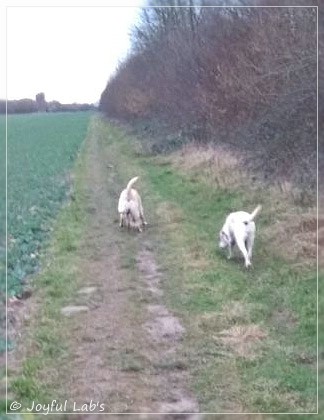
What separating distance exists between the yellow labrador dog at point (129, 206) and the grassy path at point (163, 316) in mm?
62

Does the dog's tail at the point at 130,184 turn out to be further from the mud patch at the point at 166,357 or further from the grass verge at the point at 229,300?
the mud patch at the point at 166,357

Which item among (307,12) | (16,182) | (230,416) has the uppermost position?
(307,12)

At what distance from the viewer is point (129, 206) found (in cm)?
537

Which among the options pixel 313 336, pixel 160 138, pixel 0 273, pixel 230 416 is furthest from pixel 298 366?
pixel 160 138

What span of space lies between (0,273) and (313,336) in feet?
5.22

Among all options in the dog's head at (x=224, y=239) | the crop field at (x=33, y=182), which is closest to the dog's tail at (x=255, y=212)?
the dog's head at (x=224, y=239)

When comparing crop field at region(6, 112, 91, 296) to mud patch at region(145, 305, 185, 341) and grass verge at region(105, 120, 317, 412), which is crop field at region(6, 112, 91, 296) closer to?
grass verge at region(105, 120, 317, 412)

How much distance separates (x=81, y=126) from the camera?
5.61 m

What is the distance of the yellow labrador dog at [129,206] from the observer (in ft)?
17.7

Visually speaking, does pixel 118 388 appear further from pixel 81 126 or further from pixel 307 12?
pixel 307 12

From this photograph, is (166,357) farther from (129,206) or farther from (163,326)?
(129,206)

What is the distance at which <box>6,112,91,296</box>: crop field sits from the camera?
15.1 feet

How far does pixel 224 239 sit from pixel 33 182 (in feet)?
4.43

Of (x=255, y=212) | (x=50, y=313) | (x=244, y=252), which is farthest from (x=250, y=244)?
(x=50, y=313)
